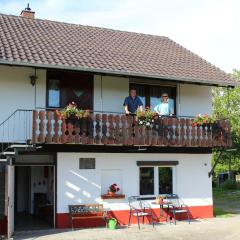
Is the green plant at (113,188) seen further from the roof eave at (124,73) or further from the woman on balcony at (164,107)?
the roof eave at (124,73)

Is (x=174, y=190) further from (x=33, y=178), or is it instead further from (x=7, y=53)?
(x=7, y=53)

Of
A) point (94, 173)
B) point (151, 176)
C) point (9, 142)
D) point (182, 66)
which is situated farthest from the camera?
point (182, 66)

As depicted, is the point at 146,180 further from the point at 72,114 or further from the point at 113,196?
the point at 72,114

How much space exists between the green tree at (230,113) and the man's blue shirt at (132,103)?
21211 mm

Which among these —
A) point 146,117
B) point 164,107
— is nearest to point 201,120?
point 164,107

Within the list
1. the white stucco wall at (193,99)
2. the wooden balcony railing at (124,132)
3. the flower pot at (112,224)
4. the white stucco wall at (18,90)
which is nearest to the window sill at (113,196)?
the flower pot at (112,224)

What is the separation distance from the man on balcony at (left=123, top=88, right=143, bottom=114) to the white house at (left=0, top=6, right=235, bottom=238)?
0.40 meters

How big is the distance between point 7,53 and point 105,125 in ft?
13.0

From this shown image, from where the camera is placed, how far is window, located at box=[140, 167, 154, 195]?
17.3 metres

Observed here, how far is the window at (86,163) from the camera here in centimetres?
1625

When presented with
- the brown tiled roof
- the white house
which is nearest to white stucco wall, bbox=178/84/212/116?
the white house

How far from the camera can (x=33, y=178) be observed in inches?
786

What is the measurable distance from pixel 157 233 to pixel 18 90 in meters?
6.52

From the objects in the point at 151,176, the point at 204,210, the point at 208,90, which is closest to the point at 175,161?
the point at 151,176
